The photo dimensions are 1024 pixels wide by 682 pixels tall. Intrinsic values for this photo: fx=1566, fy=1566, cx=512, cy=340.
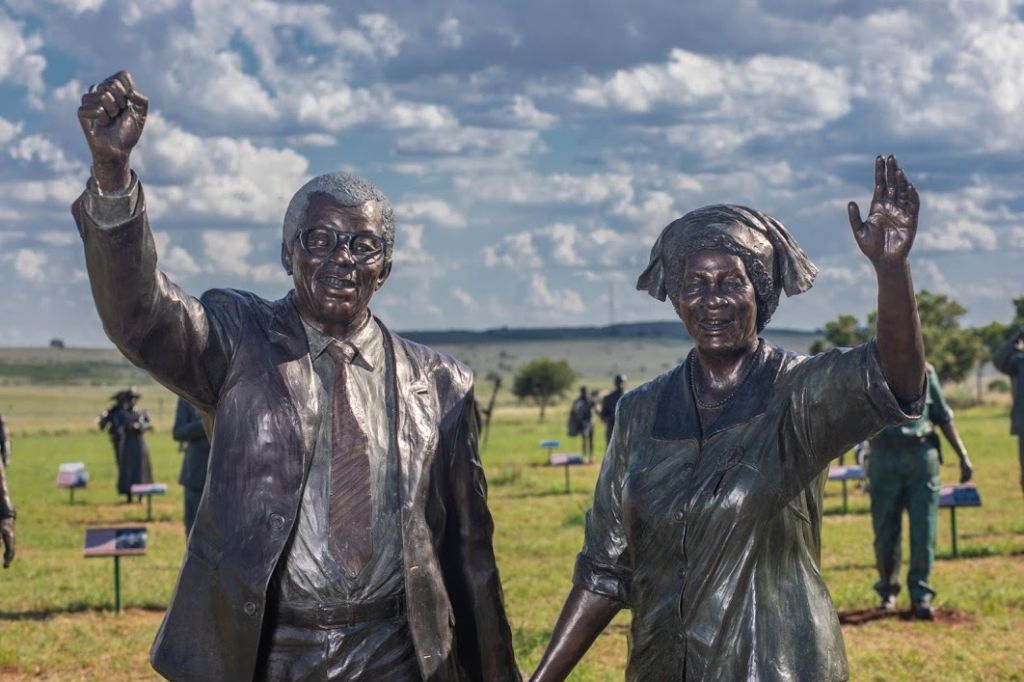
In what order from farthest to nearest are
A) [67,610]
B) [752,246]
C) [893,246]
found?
1. [67,610]
2. [752,246]
3. [893,246]

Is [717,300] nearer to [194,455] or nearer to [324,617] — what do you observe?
[324,617]

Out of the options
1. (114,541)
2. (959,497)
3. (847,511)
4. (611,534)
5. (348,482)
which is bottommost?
(847,511)

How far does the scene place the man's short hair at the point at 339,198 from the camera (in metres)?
4.65

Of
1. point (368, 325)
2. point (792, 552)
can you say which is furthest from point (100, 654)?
point (792, 552)

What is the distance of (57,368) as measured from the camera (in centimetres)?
13175

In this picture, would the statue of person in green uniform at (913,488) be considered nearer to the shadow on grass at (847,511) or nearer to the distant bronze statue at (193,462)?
the distant bronze statue at (193,462)

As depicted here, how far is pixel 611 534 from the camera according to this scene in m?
4.62

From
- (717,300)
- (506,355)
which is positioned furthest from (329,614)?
(506,355)

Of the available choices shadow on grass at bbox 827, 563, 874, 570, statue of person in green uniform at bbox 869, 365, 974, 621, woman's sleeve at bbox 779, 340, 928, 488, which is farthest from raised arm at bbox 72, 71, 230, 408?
shadow on grass at bbox 827, 563, 874, 570

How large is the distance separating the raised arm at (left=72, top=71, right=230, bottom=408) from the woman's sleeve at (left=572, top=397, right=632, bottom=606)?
118 centimetres

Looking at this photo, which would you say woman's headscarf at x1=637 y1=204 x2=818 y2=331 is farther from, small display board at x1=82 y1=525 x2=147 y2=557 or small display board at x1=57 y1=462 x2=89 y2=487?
small display board at x1=57 y1=462 x2=89 y2=487

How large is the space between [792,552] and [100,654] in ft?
26.5

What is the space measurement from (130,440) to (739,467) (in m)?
19.7

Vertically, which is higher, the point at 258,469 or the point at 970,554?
the point at 258,469
